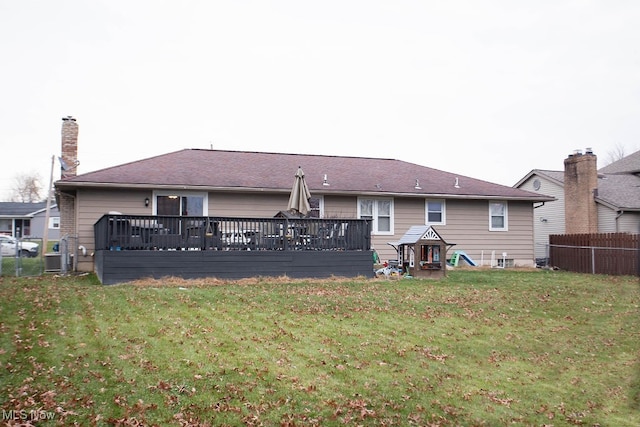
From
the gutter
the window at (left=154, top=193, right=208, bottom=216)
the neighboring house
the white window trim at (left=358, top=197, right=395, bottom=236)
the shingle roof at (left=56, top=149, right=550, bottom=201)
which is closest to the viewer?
the gutter

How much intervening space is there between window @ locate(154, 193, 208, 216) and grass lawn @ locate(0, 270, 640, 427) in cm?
545

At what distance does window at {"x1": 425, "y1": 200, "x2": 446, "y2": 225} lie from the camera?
19422 mm

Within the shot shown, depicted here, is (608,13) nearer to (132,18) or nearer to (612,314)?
(612,314)

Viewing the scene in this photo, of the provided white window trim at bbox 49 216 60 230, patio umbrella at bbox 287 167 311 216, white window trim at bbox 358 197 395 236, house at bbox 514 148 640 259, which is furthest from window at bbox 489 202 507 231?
white window trim at bbox 49 216 60 230

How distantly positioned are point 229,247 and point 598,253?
533 inches

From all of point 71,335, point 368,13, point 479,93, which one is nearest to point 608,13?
point 71,335

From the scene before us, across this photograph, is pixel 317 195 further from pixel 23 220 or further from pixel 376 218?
pixel 23 220

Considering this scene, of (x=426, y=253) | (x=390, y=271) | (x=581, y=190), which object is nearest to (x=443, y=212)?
(x=426, y=253)

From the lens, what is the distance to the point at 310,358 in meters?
6.81

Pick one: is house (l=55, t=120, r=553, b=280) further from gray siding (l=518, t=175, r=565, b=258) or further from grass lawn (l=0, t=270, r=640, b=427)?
gray siding (l=518, t=175, r=565, b=258)

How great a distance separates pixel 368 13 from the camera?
637 inches

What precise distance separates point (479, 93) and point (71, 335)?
19.0 m

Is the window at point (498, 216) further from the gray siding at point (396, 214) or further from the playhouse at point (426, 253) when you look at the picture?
the playhouse at point (426, 253)

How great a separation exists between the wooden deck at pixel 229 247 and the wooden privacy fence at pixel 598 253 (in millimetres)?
9647
